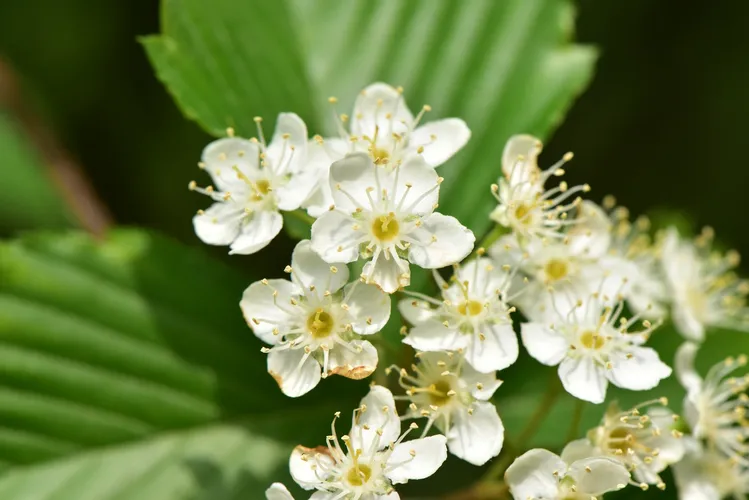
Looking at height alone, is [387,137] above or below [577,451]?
above

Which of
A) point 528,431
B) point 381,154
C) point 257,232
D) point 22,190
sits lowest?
point 22,190

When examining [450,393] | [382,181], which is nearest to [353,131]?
[382,181]

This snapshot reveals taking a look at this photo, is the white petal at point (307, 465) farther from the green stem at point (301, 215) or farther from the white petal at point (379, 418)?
the green stem at point (301, 215)

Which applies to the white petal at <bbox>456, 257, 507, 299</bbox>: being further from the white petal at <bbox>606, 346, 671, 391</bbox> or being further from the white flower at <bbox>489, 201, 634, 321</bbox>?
the white petal at <bbox>606, 346, 671, 391</bbox>

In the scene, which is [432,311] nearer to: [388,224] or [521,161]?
[388,224]

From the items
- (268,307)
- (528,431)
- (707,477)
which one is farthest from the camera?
(707,477)

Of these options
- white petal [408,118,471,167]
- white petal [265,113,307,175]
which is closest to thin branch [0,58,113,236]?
Answer: white petal [265,113,307,175]

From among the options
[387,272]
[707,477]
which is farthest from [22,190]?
[707,477]

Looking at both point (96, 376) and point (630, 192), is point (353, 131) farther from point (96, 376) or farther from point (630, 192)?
point (630, 192)
